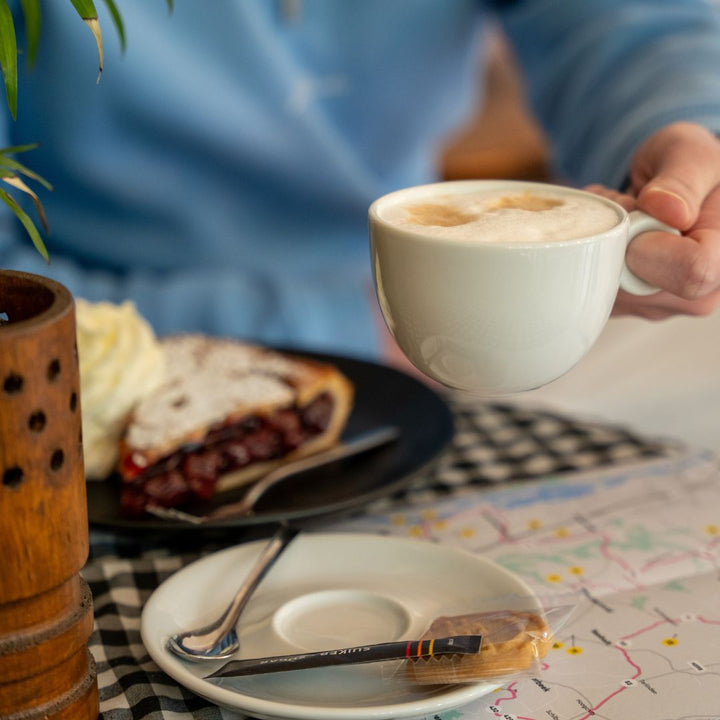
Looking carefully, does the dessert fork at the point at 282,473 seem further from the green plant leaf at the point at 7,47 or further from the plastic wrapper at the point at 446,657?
the green plant leaf at the point at 7,47

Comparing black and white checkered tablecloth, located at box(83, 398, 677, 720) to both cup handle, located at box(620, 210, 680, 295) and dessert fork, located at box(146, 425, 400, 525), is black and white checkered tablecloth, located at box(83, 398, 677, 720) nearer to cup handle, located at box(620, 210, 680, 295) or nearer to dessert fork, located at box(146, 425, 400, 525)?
dessert fork, located at box(146, 425, 400, 525)

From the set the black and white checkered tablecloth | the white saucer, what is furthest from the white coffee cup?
the black and white checkered tablecloth

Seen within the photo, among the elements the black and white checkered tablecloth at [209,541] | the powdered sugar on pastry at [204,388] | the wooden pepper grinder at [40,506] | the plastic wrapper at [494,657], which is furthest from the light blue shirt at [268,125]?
the wooden pepper grinder at [40,506]

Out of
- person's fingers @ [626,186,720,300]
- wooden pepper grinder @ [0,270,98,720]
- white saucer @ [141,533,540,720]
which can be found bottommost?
white saucer @ [141,533,540,720]

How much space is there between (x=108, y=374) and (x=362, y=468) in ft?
0.93

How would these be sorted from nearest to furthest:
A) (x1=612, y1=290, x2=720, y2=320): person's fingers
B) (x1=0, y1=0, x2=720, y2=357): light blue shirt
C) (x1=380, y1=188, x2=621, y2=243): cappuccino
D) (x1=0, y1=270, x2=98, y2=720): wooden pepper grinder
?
(x1=0, y1=270, x2=98, y2=720): wooden pepper grinder → (x1=380, y1=188, x2=621, y2=243): cappuccino → (x1=612, y1=290, x2=720, y2=320): person's fingers → (x1=0, y1=0, x2=720, y2=357): light blue shirt

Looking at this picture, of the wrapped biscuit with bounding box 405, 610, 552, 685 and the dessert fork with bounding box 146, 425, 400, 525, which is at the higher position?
the wrapped biscuit with bounding box 405, 610, 552, 685

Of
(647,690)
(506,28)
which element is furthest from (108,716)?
(506,28)

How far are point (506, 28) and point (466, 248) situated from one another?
113 centimetres

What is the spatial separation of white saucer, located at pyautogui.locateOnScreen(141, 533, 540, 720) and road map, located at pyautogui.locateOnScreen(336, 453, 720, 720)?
0.05m

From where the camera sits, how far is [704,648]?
640 mm

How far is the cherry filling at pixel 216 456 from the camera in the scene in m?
0.91

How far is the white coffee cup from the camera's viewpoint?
55cm

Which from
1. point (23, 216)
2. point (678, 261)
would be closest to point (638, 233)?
point (678, 261)
